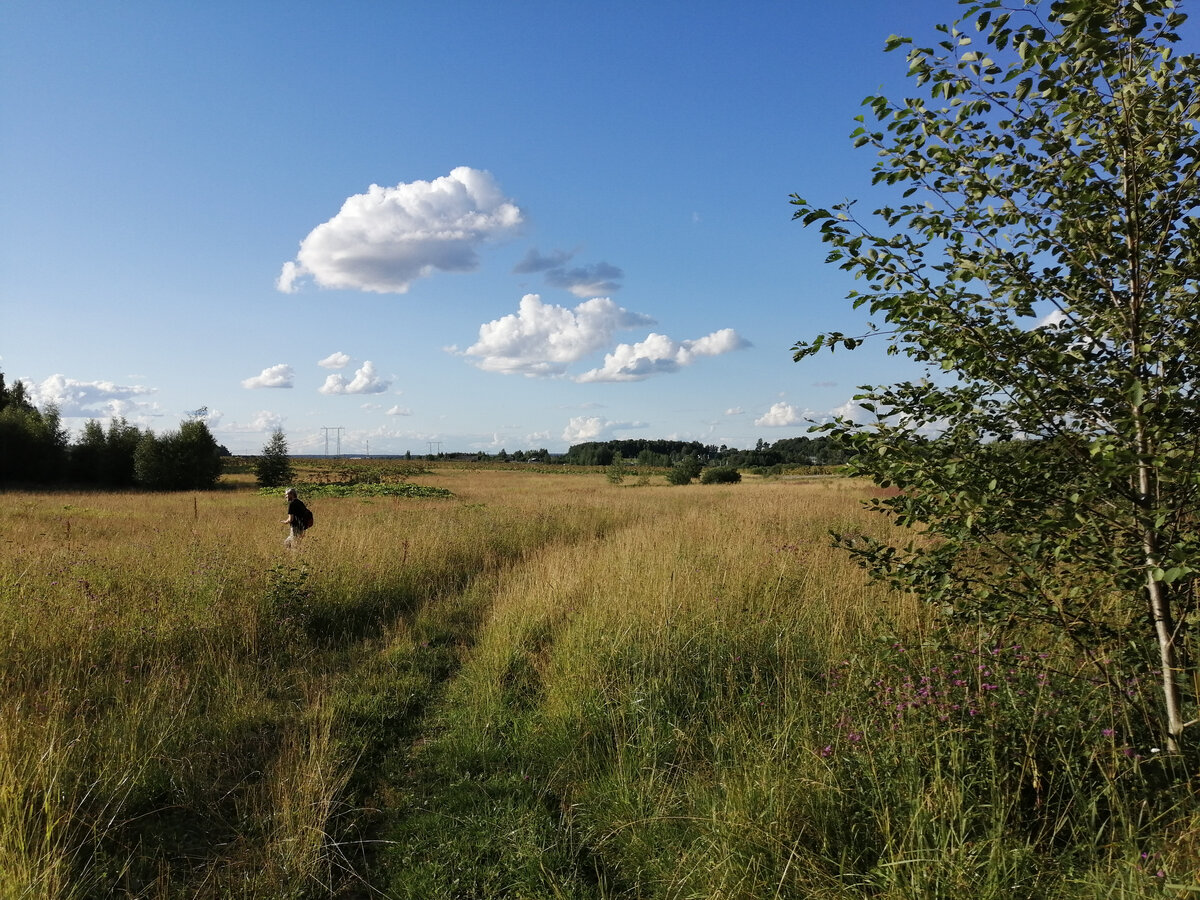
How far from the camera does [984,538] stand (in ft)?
9.79

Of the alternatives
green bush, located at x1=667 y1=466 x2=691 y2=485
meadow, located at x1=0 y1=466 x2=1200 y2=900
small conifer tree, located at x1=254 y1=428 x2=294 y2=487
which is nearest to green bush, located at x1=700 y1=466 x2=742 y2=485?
green bush, located at x1=667 y1=466 x2=691 y2=485

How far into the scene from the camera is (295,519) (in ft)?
37.0

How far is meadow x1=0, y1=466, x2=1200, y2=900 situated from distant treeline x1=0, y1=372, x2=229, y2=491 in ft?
157

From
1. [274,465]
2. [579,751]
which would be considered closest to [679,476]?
[274,465]

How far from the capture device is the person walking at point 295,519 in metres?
10.8

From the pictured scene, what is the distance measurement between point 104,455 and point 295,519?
169 feet

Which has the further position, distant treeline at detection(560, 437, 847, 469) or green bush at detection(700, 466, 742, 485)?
distant treeline at detection(560, 437, 847, 469)

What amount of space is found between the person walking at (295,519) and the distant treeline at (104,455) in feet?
146

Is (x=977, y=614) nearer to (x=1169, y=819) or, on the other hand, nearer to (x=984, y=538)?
(x=984, y=538)

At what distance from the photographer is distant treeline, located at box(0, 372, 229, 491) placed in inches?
1812

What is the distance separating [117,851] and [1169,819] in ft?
17.5

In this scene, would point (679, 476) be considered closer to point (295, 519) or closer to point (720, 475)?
point (720, 475)

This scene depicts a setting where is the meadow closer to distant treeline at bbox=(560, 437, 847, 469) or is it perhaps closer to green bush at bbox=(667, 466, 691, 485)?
green bush at bbox=(667, 466, 691, 485)

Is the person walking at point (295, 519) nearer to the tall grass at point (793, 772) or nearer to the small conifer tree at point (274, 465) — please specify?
the tall grass at point (793, 772)
